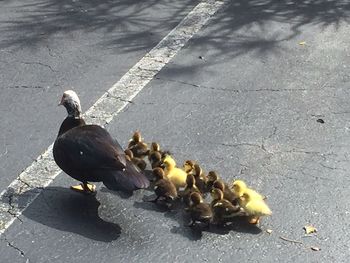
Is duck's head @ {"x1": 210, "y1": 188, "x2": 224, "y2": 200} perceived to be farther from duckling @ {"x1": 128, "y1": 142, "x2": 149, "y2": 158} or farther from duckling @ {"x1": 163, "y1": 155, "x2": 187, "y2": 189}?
duckling @ {"x1": 128, "y1": 142, "x2": 149, "y2": 158}

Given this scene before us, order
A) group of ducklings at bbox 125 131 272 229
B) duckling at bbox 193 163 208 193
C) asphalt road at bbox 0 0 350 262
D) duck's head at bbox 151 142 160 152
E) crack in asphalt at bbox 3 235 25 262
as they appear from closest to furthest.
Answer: crack in asphalt at bbox 3 235 25 262
asphalt road at bbox 0 0 350 262
group of ducklings at bbox 125 131 272 229
duckling at bbox 193 163 208 193
duck's head at bbox 151 142 160 152

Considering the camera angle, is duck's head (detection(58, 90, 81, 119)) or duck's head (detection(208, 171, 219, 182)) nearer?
duck's head (detection(208, 171, 219, 182))

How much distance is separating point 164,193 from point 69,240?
0.82 metres

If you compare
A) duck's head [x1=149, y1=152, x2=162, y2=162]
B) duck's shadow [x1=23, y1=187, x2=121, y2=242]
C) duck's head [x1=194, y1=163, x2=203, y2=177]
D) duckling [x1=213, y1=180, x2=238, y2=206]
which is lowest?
duck's shadow [x1=23, y1=187, x2=121, y2=242]

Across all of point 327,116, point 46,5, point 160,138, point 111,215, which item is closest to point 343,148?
point 327,116

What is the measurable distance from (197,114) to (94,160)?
5.42ft

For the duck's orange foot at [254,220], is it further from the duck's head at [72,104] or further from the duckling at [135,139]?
the duck's head at [72,104]

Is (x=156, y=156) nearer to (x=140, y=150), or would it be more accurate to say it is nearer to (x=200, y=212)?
(x=140, y=150)

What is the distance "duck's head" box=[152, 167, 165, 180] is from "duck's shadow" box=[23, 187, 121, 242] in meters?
0.51

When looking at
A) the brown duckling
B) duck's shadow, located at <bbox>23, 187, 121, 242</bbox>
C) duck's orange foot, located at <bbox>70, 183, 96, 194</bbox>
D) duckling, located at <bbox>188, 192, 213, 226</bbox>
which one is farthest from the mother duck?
the brown duckling

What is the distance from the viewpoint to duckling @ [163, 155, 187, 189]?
17.7 feet

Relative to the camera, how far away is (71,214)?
17.1 feet

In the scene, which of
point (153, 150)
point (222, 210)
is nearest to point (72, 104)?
point (153, 150)

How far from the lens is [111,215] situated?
519 centimetres
